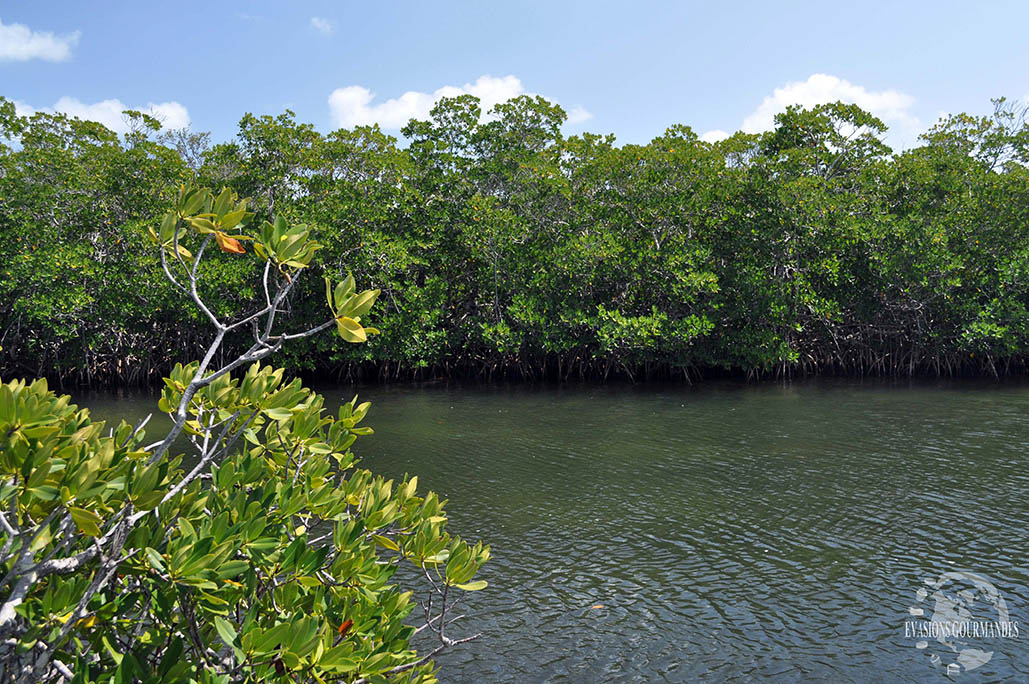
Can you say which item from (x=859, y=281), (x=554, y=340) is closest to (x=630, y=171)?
(x=554, y=340)

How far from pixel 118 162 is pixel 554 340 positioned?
45.9ft

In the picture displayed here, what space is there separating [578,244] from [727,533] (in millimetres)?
13735

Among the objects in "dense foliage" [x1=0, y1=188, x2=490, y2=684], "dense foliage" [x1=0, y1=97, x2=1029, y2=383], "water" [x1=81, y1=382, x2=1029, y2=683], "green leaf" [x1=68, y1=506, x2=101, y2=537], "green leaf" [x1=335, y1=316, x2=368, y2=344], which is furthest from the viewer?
"dense foliage" [x1=0, y1=97, x2=1029, y2=383]

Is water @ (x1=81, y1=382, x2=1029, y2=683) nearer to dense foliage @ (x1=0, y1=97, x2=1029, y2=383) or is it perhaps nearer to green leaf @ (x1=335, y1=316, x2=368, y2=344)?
green leaf @ (x1=335, y1=316, x2=368, y2=344)

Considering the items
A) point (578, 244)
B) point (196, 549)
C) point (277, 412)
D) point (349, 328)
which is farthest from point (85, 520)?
point (578, 244)

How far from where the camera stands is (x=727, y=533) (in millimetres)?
8430

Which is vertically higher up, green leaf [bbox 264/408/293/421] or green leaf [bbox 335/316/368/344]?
green leaf [bbox 335/316/368/344]

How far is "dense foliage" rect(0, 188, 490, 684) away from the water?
9.67 ft

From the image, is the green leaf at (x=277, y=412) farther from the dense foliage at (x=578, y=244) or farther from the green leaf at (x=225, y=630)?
the dense foliage at (x=578, y=244)

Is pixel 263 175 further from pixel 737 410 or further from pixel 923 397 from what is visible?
pixel 923 397

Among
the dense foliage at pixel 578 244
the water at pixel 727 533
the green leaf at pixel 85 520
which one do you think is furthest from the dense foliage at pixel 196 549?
the dense foliage at pixel 578 244

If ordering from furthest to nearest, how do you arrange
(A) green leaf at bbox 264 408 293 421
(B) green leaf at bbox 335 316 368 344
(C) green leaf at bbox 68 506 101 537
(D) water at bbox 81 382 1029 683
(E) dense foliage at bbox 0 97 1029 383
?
(E) dense foliage at bbox 0 97 1029 383 → (D) water at bbox 81 382 1029 683 → (A) green leaf at bbox 264 408 293 421 → (B) green leaf at bbox 335 316 368 344 → (C) green leaf at bbox 68 506 101 537

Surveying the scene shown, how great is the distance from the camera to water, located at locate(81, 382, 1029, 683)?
5.73 meters

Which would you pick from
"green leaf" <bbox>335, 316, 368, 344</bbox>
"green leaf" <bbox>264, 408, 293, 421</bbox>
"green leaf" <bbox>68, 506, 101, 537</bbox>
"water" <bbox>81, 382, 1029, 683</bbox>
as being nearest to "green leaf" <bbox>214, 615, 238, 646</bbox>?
"green leaf" <bbox>68, 506, 101, 537</bbox>
